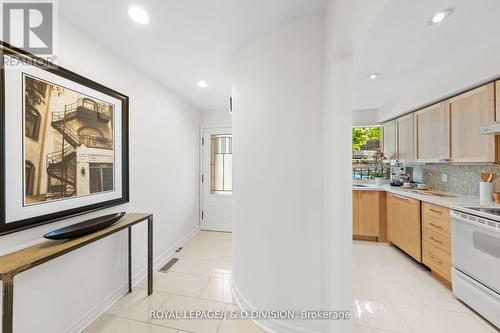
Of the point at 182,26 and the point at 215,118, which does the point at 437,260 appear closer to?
the point at 182,26

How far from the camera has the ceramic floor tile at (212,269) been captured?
2420 mm

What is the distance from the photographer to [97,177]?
176 cm

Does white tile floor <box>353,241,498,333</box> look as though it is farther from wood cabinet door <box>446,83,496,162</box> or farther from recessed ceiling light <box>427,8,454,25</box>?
recessed ceiling light <box>427,8,454,25</box>

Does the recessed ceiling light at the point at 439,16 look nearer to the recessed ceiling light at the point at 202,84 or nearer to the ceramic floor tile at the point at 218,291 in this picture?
the recessed ceiling light at the point at 202,84

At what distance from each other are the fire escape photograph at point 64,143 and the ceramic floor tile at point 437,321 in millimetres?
3023

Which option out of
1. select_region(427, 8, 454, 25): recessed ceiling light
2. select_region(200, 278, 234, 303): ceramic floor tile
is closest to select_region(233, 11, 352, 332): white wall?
select_region(200, 278, 234, 303): ceramic floor tile

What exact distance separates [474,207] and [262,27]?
2.61 m

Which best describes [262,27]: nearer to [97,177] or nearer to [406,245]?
[97,177]

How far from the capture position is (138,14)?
1.49 meters

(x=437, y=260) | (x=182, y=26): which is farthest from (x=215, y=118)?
(x=437, y=260)

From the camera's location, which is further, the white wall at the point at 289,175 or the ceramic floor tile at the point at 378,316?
the ceramic floor tile at the point at 378,316

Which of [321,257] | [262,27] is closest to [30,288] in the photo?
[321,257]

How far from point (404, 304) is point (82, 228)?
2.92 metres

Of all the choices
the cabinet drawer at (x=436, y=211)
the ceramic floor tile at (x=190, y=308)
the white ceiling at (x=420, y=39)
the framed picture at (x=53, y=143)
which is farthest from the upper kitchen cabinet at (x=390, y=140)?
the framed picture at (x=53, y=143)
